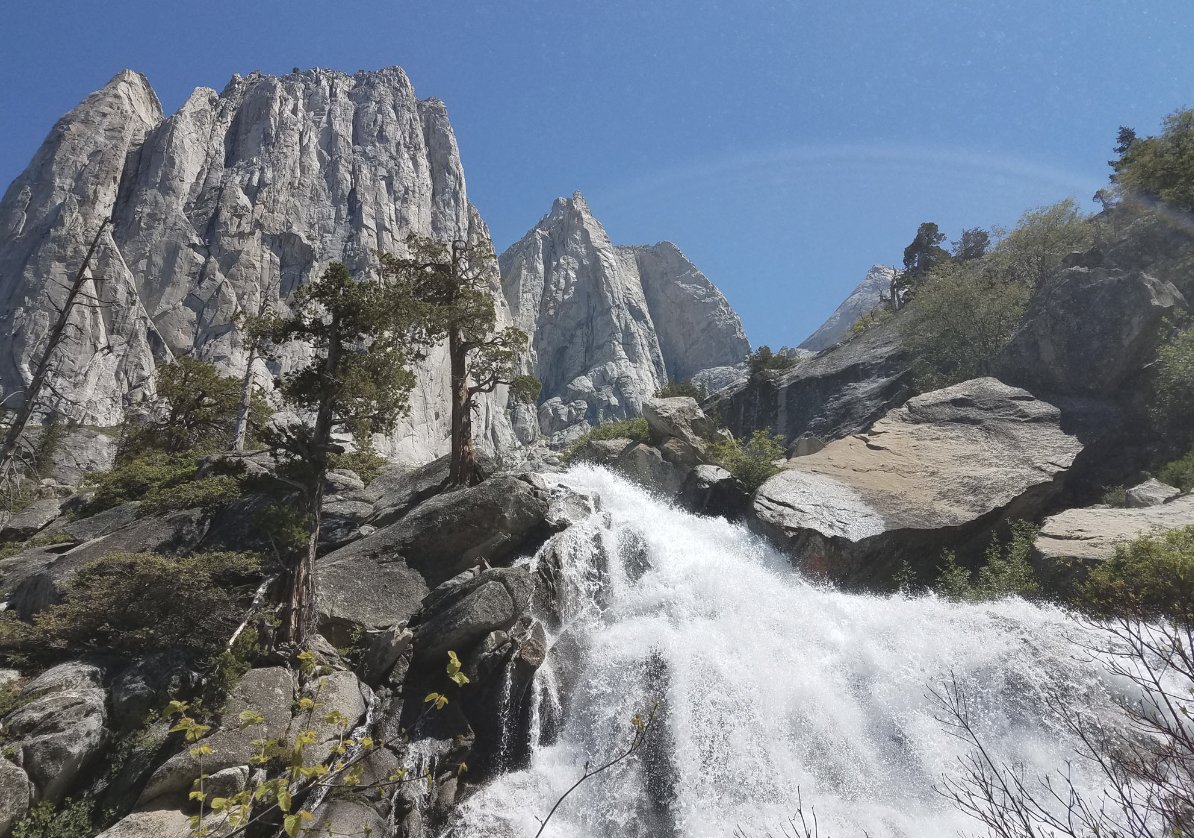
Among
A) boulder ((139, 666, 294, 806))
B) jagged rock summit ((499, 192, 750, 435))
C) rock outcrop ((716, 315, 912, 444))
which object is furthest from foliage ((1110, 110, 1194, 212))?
jagged rock summit ((499, 192, 750, 435))

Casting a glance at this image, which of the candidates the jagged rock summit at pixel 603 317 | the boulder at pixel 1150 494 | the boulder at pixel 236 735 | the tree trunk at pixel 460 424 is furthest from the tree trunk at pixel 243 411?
the jagged rock summit at pixel 603 317

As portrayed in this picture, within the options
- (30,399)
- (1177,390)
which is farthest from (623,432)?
(30,399)

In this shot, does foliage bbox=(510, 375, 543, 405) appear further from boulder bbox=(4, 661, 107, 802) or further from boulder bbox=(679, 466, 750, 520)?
boulder bbox=(4, 661, 107, 802)

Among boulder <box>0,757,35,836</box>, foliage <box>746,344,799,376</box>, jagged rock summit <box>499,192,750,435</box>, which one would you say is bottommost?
boulder <box>0,757,35,836</box>

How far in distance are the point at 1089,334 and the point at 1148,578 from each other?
14884 mm

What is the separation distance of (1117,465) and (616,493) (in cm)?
1727

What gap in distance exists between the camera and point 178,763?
34.4 ft

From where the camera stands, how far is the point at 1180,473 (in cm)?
2025

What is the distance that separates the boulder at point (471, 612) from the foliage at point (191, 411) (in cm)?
1615

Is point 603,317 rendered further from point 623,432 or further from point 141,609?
point 141,609

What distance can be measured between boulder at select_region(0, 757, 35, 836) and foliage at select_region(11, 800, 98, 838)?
100 millimetres

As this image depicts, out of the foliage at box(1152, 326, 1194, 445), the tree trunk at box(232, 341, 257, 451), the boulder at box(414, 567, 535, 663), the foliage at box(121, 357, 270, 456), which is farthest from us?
the foliage at box(121, 357, 270, 456)

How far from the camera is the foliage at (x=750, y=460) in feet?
79.8

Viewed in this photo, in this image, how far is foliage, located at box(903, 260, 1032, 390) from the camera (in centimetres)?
3041
